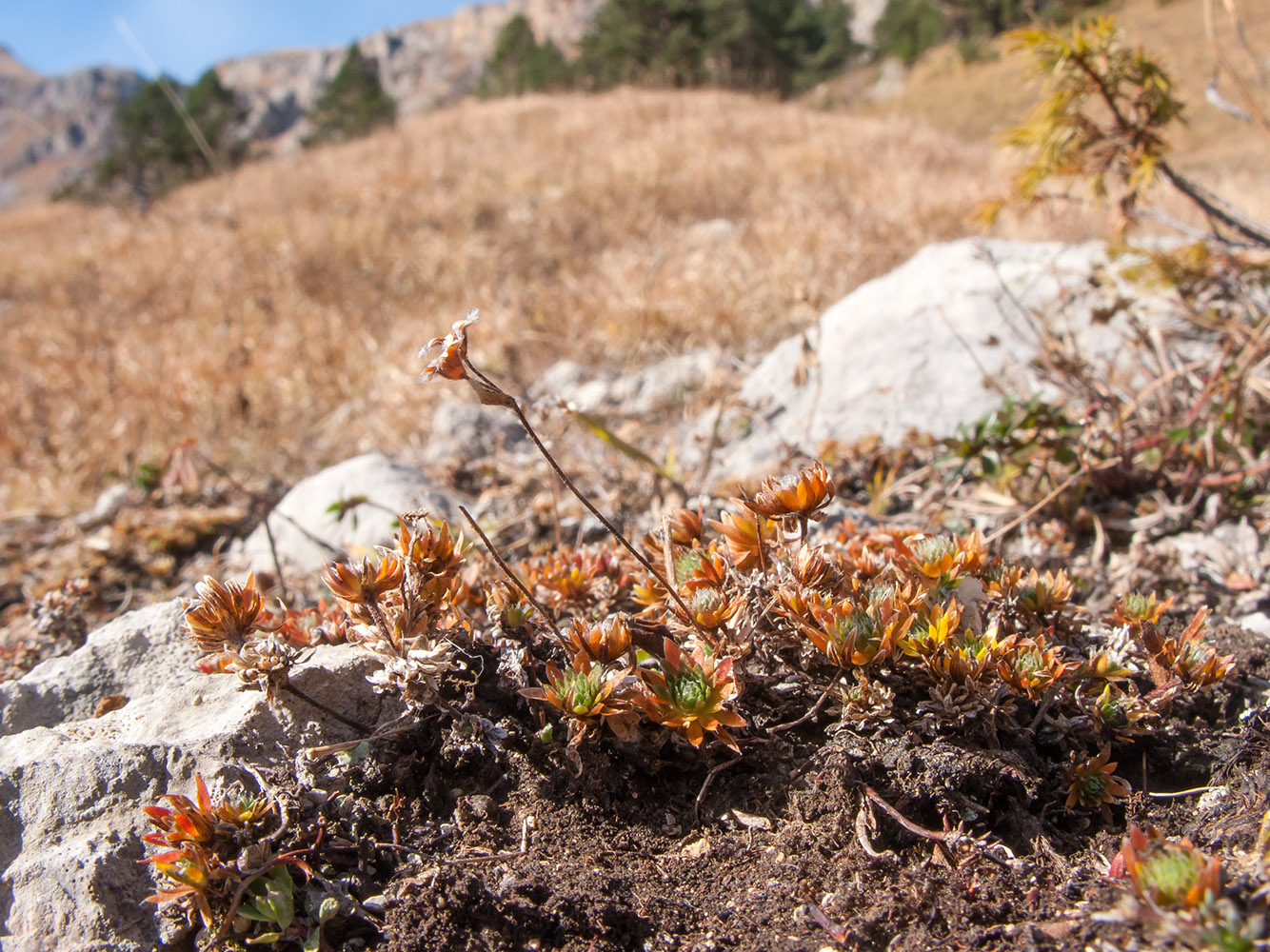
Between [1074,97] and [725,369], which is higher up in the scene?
[1074,97]

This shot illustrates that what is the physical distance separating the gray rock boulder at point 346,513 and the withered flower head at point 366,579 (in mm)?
1247

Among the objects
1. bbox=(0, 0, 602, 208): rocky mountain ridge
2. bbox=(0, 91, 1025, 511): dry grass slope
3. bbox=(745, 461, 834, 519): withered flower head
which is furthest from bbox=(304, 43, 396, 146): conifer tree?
bbox=(0, 0, 602, 208): rocky mountain ridge

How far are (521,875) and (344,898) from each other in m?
0.28

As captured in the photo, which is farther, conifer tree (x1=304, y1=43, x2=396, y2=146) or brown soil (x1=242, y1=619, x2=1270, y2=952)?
conifer tree (x1=304, y1=43, x2=396, y2=146)

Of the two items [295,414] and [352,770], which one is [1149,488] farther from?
[295,414]

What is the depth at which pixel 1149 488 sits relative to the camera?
264 cm

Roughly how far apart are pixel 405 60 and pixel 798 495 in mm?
113615

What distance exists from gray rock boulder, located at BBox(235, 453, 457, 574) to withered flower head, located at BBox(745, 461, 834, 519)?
5.12 ft

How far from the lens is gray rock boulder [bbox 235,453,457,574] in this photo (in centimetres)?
286

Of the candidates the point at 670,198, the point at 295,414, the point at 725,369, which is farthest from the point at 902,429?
the point at 670,198

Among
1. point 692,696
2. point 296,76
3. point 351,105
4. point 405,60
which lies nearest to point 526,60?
point 351,105

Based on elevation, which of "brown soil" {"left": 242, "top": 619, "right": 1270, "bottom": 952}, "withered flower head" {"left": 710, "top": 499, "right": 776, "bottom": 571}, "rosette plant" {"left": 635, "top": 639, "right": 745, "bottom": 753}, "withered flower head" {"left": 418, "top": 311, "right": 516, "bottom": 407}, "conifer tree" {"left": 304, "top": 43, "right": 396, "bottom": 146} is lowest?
"brown soil" {"left": 242, "top": 619, "right": 1270, "bottom": 952}

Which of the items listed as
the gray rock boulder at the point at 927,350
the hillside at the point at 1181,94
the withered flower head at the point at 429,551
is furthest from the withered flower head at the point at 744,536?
the hillside at the point at 1181,94

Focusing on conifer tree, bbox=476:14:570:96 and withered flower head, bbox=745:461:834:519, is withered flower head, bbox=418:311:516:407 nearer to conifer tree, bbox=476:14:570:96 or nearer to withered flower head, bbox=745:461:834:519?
withered flower head, bbox=745:461:834:519
